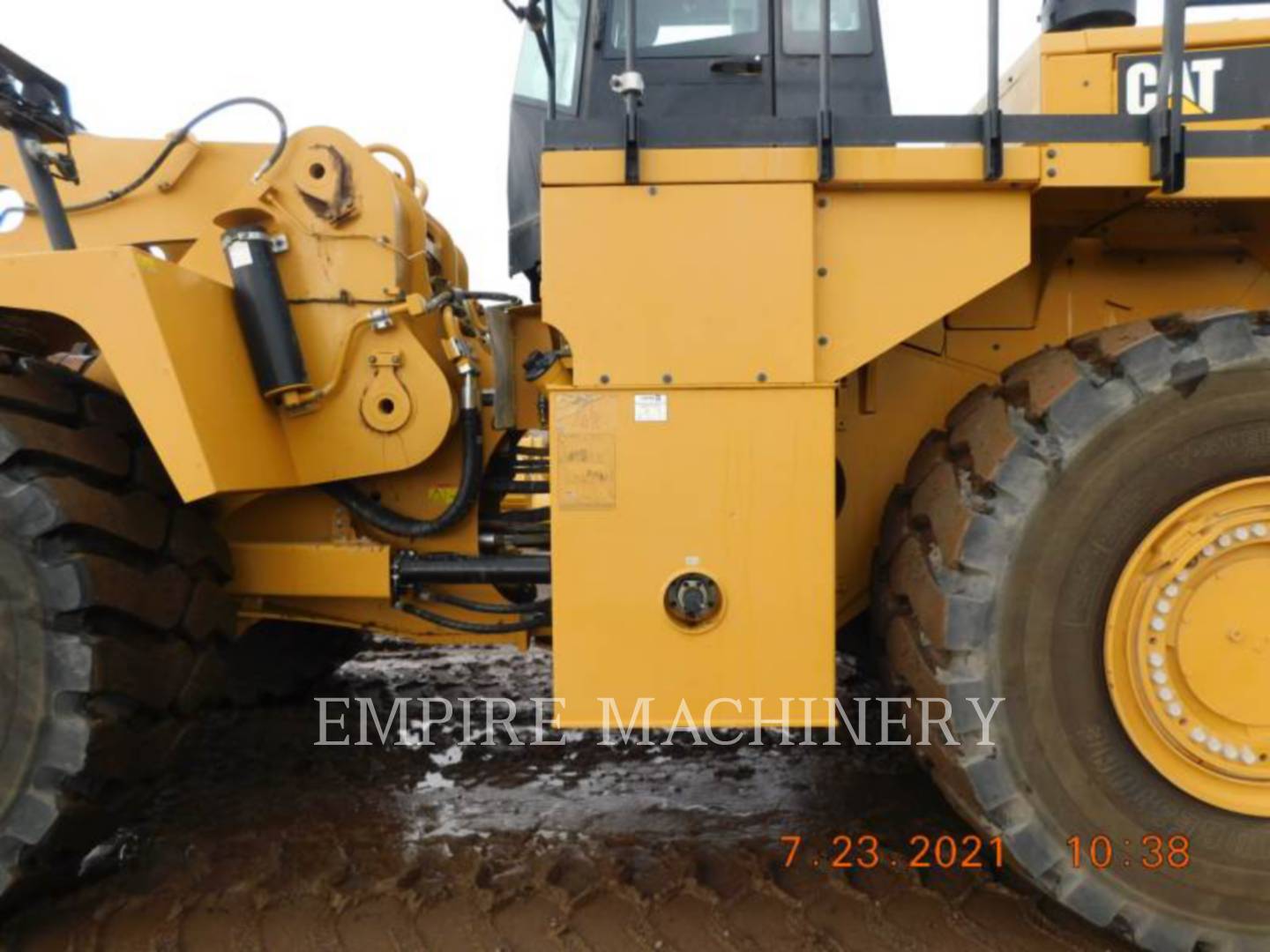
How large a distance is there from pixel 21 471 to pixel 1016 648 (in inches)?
95.0

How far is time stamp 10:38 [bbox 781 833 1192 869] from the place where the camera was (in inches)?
80.6

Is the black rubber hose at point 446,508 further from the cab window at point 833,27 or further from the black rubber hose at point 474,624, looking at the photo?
the cab window at point 833,27

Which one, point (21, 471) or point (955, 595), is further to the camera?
point (21, 471)

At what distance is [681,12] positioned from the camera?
2.63 metres

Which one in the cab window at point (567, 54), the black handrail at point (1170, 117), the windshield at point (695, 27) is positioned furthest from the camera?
the cab window at point (567, 54)

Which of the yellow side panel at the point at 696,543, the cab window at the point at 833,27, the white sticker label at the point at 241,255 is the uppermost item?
the cab window at the point at 833,27

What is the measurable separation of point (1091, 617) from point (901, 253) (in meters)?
0.96

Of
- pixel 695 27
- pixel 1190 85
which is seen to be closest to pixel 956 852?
pixel 1190 85

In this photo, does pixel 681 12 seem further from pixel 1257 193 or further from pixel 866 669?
pixel 866 669

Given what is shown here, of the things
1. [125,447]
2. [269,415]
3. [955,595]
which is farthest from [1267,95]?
[125,447]

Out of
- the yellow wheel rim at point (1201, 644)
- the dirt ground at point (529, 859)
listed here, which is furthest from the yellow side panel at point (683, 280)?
the dirt ground at point (529, 859)

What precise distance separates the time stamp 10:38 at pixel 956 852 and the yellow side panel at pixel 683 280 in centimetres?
127

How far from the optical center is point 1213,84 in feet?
8.21

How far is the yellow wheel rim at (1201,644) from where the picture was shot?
2.06 metres
